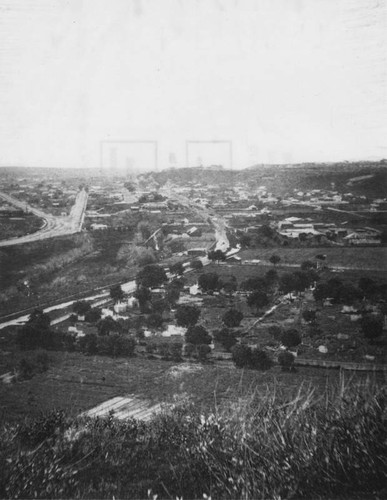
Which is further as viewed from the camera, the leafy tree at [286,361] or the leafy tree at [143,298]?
the leafy tree at [143,298]

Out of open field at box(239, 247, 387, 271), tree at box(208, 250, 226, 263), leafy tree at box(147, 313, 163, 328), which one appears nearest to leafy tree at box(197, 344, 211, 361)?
leafy tree at box(147, 313, 163, 328)

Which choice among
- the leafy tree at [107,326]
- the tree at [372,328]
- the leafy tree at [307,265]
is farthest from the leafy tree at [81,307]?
the tree at [372,328]

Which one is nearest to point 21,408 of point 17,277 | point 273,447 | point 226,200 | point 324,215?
point 17,277

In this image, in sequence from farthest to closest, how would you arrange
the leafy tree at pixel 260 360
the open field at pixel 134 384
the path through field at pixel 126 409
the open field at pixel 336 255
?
the open field at pixel 336 255, the leafy tree at pixel 260 360, the open field at pixel 134 384, the path through field at pixel 126 409

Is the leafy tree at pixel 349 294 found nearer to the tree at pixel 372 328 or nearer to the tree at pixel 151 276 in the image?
the tree at pixel 372 328

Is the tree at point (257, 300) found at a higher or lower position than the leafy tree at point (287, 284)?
lower

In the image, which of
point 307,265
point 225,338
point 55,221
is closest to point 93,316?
point 55,221
